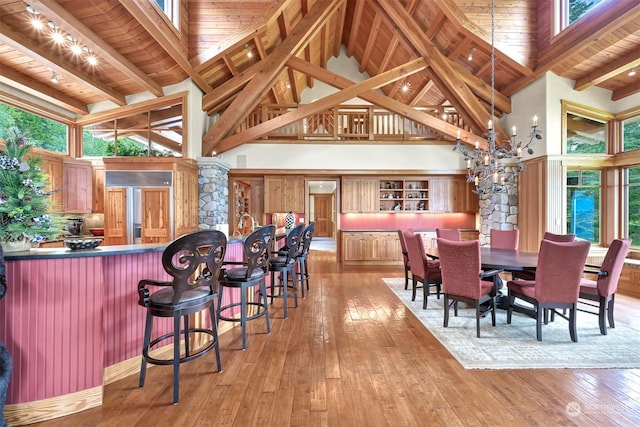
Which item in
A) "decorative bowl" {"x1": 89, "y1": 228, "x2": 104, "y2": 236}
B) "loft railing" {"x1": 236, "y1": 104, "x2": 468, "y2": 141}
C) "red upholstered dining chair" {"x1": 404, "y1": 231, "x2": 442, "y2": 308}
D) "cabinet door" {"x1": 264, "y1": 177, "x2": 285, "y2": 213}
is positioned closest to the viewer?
"red upholstered dining chair" {"x1": 404, "y1": 231, "x2": 442, "y2": 308}

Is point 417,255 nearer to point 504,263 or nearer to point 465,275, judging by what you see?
point 465,275

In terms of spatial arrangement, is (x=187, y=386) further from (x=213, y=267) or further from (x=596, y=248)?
(x=596, y=248)

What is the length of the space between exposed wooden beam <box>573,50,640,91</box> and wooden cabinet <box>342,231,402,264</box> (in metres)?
4.67

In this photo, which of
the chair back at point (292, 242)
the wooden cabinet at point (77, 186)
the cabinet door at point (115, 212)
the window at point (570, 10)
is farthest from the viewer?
the wooden cabinet at point (77, 186)

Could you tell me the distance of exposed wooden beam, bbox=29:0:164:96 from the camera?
309cm

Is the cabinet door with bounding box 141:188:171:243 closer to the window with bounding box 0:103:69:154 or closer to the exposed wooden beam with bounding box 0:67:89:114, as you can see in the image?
the window with bounding box 0:103:69:154

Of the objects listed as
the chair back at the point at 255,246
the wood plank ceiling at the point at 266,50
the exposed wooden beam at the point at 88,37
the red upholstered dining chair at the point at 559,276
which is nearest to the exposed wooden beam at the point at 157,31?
the wood plank ceiling at the point at 266,50

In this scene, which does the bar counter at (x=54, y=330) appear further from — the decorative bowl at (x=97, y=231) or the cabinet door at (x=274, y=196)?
the cabinet door at (x=274, y=196)

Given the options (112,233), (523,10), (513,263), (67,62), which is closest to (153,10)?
(67,62)

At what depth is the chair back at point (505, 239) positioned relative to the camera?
176 inches

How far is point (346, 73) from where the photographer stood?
34.2 feet

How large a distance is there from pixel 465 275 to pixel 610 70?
485 centimetres

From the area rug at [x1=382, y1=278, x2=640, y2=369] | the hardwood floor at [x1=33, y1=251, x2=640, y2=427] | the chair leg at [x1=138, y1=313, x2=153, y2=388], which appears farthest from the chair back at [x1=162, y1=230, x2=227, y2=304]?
the area rug at [x1=382, y1=278, x2=640, y2=369]

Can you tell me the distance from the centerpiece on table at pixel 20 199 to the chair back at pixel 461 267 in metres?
3.40
